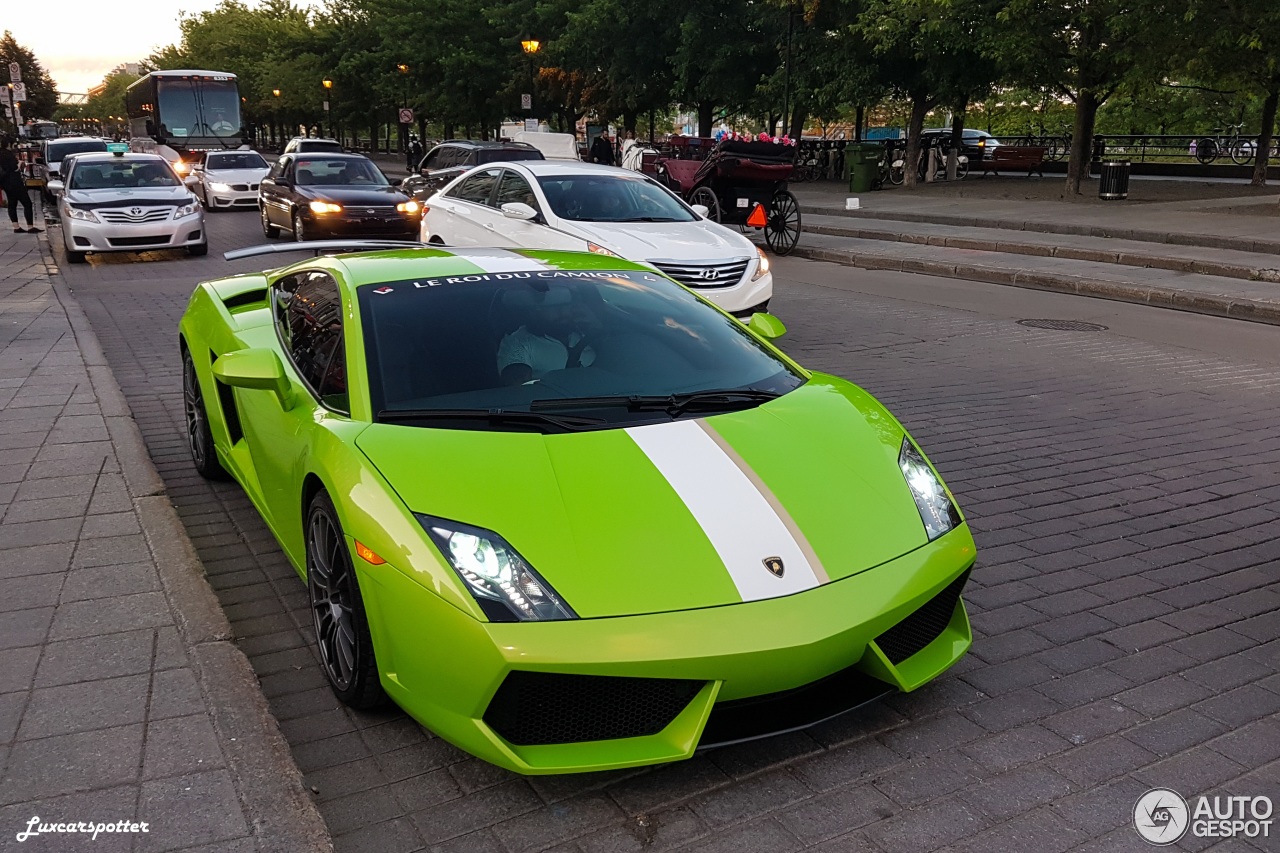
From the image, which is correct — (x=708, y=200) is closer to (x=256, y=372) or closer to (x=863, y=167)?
(x=863, y=167)

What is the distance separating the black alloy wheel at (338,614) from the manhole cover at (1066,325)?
9100 millimetres

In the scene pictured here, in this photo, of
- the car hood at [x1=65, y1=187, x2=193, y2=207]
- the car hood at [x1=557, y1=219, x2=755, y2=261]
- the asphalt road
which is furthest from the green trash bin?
the asphalt road

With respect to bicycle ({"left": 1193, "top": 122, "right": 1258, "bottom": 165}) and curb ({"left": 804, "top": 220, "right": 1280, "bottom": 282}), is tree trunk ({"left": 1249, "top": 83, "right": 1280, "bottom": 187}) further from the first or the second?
curb ({"left": 804, "top": 220, "right": 1280, "bottom": 282})

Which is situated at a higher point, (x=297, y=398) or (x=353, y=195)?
(x=353, y=195)

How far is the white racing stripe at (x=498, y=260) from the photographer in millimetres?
4363

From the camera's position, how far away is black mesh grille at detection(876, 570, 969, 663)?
3104mm

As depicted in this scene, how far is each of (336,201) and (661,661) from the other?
16.3 meters

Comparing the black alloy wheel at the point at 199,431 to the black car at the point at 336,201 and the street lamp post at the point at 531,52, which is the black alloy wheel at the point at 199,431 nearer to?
the black car at the point at 336,201

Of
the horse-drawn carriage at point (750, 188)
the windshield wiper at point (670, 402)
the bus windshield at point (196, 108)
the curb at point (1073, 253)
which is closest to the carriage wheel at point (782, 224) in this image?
the horse-drawn carriage at point (750, 188)

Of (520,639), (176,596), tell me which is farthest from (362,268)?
(520,639)

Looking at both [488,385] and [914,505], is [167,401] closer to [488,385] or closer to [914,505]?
[488,385]

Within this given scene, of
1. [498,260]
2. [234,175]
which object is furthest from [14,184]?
[498,260]

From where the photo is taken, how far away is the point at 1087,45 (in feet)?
76.8

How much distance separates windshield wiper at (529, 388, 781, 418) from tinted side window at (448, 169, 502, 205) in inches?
351
